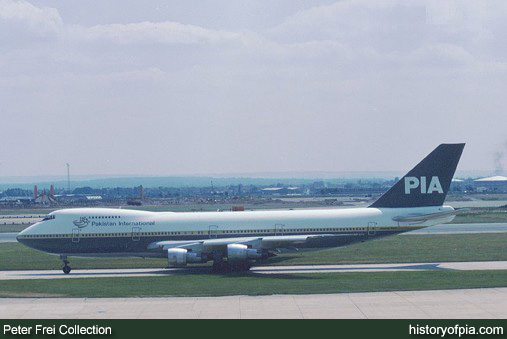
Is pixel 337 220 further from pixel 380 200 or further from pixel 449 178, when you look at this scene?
pixel 449 178

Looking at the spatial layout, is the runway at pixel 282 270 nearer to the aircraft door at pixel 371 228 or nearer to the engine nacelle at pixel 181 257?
the engine nacelle at pixel 181 257

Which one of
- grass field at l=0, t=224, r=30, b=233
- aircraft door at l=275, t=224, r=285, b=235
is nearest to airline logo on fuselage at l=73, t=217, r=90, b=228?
aircraft door at l=275, t=224, r=285, b=235

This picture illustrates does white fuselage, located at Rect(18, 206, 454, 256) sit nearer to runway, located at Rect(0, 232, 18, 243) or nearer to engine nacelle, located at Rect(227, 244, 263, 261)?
engine nacelle, located at Rect(227, 244, 263, 261)

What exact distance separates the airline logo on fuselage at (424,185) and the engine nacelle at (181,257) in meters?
13.2

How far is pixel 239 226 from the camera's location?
146ft

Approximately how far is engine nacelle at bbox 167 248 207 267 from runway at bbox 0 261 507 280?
629 mm

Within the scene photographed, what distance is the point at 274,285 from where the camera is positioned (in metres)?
34.0

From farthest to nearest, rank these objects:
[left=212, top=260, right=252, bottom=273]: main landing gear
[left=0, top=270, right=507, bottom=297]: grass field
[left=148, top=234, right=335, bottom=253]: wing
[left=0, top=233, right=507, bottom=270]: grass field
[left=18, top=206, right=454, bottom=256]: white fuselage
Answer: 1. [left=0, top=233, right=507, bottom=270]: grass field
2. [left=18, top=206, right=454, bottom=256]: white fuselage
3. [left=212, top=260, right=252, bottom=273]: main landing gear
4. [left=148, top=234, right=335, bottom=253]: wing
5. [left=0, top=270, right=507, bottom=297]: grass field

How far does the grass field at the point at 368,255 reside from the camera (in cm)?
4606

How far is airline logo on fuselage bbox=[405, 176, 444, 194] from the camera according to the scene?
1738 inches
